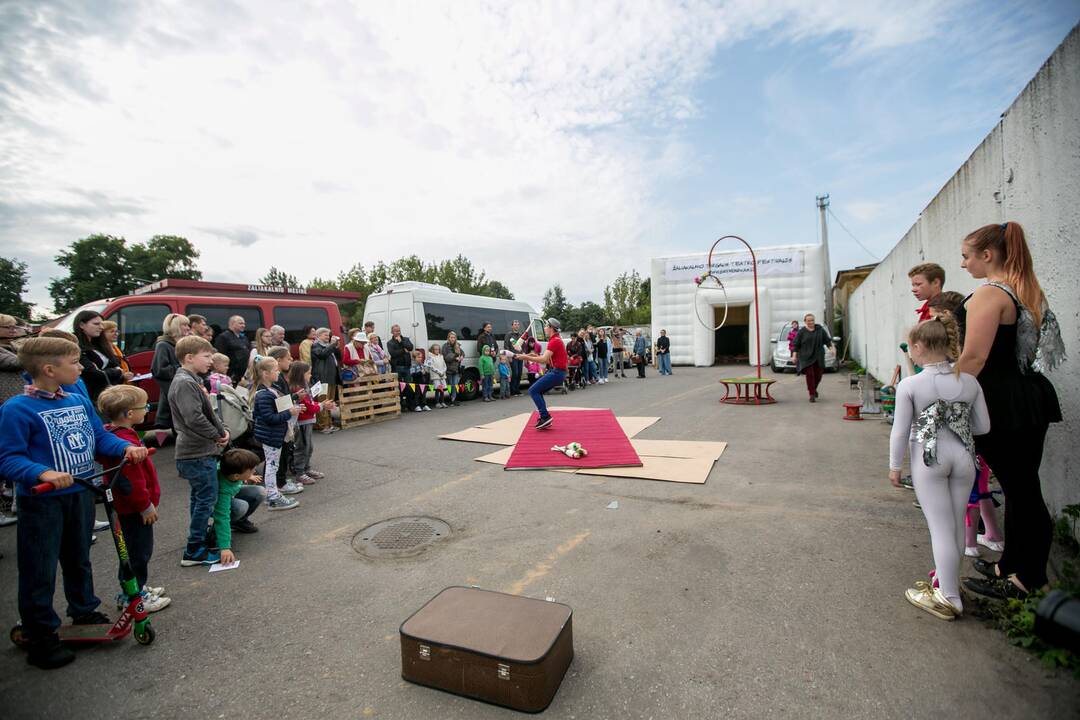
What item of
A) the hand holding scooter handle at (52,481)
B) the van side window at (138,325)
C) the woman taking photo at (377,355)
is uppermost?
the van side window at (138,325)

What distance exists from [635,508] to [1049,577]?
2761mm

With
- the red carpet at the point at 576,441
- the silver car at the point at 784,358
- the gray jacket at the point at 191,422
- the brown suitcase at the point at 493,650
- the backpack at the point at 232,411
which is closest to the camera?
the brown suitcase at the point at 493,650

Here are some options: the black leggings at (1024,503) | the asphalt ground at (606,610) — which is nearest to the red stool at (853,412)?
the asphalt ground at (606,610)

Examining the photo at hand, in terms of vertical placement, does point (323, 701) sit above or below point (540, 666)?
below

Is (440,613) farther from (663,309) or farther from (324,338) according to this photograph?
(663,309)

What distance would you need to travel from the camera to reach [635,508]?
4.73 meters

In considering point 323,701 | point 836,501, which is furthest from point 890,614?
point 323,701

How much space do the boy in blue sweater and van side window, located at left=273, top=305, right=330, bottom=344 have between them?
8.37m

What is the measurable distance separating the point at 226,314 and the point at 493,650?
33.4 feet

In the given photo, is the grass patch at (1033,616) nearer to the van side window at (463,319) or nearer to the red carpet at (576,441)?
the red carpet at (576,441)

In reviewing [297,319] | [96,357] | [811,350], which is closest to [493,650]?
[96,357]

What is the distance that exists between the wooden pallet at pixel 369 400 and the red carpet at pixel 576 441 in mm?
3556

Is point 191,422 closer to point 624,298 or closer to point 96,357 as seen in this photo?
point 96,357

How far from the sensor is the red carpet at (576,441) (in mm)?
6316
